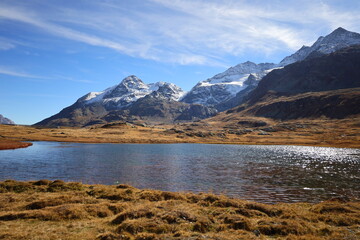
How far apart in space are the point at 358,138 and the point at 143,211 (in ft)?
586

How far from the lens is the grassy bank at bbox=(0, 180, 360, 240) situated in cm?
1498

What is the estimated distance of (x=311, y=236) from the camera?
15141mm

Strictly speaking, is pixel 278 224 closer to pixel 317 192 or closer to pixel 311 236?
pixel 311 236

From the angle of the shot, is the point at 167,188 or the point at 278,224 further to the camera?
the point at 167,188

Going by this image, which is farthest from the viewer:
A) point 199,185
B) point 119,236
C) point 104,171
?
point 104,171

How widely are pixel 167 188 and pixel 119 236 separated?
2198 centimetres

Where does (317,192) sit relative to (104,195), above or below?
below

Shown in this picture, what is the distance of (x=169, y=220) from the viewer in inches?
679

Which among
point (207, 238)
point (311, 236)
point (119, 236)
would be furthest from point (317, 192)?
point (119, 236)

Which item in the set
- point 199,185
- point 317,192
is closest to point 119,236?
point 199,185

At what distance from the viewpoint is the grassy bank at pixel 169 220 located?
15.0 m

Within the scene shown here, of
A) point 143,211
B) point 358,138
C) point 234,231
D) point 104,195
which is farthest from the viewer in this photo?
point 358,138

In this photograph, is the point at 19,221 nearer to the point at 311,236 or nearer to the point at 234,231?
the point at 234,231

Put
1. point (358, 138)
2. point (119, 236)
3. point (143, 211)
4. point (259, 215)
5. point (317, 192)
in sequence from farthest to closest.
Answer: point (358, 138) → point (317, 192) → point (259, 215) → point (143, 211) → point (119, 236)
